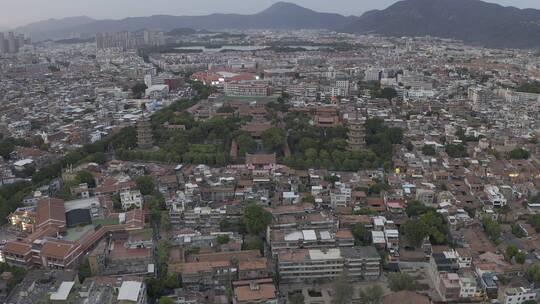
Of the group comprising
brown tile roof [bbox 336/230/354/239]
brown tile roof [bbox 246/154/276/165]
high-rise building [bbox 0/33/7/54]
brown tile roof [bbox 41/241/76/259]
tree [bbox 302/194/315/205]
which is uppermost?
high-rise building [bbox 0/33/7/54]

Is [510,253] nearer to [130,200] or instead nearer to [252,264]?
[252,264]

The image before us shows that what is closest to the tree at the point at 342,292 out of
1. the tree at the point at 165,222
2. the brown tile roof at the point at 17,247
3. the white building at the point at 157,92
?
the tree at the point at 165,222

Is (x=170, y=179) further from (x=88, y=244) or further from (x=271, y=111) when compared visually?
(x=271, y=111)

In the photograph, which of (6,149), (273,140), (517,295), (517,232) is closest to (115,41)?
(6,149)

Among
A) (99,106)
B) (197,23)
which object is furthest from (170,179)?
(197,23)

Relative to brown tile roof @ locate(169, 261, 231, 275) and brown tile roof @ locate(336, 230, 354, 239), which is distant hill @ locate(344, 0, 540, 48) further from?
brown tile roof @ locate(169, 261, 231, 275)

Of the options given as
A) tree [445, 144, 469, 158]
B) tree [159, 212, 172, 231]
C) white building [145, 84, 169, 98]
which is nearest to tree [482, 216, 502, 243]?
tree [445, 144, 469, 158]
